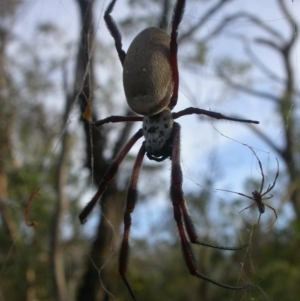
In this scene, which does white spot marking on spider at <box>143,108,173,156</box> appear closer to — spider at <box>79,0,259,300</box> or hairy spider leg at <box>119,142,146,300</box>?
spider at <box>79,0,259,300</box>

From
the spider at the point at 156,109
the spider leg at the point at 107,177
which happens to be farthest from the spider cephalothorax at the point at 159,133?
the spider leg at the point at 107,177

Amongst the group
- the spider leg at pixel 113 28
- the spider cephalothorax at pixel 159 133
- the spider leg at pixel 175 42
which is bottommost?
the spider cephalothorax at pixel 159 133

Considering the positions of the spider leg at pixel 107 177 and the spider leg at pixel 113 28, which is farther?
the spider leg at pixel 107 177

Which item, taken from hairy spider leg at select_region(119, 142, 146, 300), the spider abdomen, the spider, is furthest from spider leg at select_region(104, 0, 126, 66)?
hairy spider leg at select_region(119, 142, 146, 300)

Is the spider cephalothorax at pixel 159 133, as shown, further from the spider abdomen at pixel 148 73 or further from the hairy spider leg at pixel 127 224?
the hairy spider leg at pixel 127 224

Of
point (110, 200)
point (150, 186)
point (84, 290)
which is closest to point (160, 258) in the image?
point (150, 186)

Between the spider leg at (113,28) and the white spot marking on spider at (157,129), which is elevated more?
the spider leg at (113,28)

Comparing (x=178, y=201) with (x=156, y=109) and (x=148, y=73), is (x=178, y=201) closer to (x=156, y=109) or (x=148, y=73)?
(x=156, y=109)
